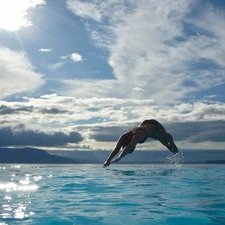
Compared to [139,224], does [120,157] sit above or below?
above

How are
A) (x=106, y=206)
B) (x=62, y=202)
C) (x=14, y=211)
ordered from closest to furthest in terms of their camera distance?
(x=14, y=211)
(x=106, y=206)
(x=62, y=202)

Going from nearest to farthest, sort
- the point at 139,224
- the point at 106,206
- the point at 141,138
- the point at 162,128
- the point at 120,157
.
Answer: the point at 139,224, the point at 106,206, the point at 120,157, the point at 141,138, the point at 162,128

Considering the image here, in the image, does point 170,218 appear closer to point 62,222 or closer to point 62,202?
point 62,222

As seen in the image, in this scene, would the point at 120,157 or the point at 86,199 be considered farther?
the point at 120,157

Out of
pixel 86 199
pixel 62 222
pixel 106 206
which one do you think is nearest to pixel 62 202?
pixel 86 199

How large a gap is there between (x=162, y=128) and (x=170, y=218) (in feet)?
28.4

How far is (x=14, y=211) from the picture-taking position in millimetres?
7500

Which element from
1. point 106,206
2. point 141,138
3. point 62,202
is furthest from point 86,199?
point 141,138

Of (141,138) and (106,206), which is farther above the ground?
(141,138)

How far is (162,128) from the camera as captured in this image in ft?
49.6

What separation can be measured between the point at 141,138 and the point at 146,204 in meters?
5.64

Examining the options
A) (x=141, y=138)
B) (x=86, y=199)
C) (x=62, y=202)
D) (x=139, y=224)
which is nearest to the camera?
(x=139, y=224)

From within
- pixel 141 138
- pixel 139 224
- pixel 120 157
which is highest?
pixel 141 138

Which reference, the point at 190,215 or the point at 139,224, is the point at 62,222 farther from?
the point at 190,215
